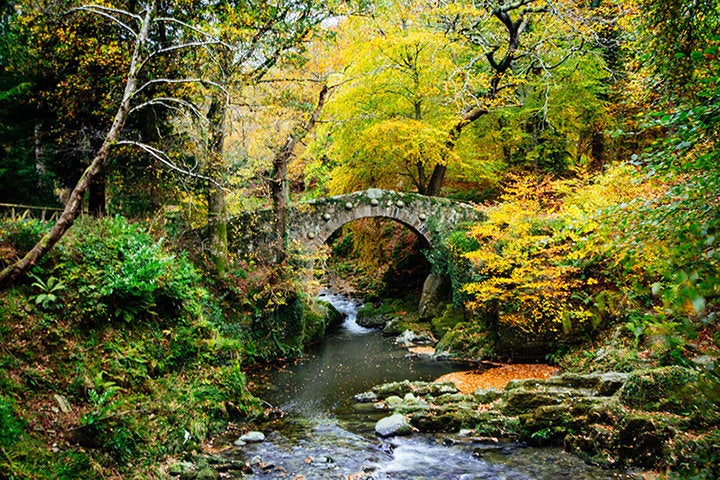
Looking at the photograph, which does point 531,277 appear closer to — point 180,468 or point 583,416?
point 583,416

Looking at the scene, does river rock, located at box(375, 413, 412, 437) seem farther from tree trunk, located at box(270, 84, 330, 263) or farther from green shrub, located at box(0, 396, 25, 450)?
tree trunk, located at box(270, 84, 330, 263)

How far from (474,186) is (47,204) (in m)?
17.5

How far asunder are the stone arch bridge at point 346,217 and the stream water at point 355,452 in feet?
16.2

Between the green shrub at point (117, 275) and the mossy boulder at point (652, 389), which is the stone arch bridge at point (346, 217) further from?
the mossy boulder at point (652, 389)

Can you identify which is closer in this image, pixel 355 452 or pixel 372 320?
pixel 355 452

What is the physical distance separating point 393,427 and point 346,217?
932 centimetres

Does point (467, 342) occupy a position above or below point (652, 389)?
below

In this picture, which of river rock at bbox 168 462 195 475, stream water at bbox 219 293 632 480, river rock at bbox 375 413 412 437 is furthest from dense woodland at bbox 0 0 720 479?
river rock at bbox 375 413 412 437

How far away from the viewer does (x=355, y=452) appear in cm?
673

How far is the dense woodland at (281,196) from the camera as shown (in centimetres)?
327

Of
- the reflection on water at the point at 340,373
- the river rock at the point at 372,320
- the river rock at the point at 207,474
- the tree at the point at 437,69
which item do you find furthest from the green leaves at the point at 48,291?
the river rock at the point at 372,320

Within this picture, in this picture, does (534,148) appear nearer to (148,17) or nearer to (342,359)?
(342,359)

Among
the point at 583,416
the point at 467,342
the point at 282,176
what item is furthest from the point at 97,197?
the point at 583,416

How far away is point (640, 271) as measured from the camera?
9.77 meters
